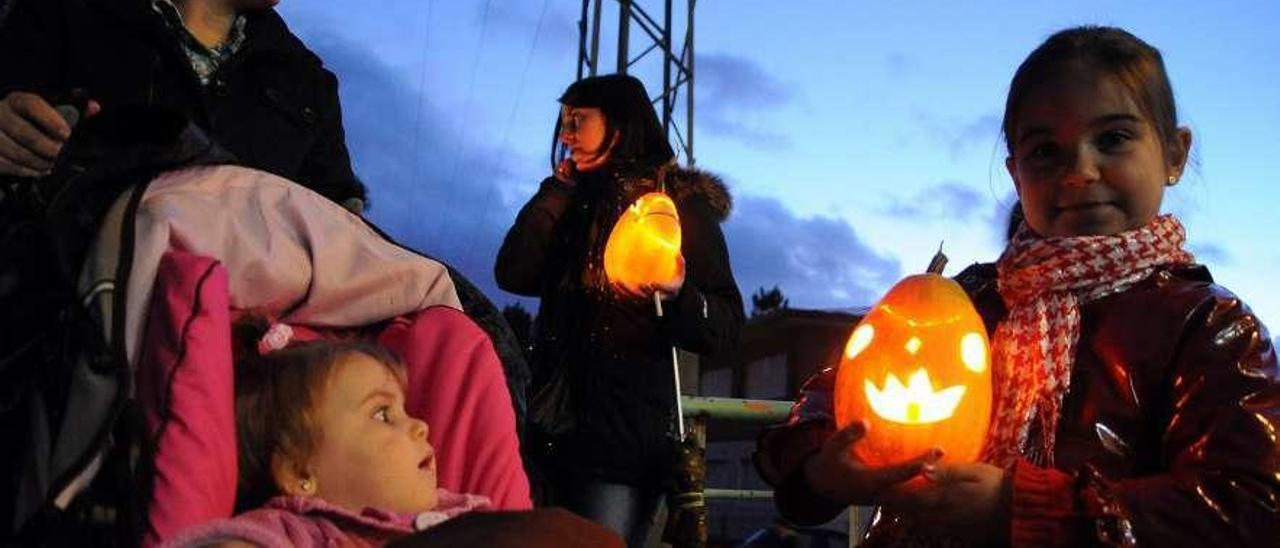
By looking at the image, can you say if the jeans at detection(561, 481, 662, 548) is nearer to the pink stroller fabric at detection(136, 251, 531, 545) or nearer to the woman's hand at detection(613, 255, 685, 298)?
the woman's hand at detection(613, 255, 685, 298)

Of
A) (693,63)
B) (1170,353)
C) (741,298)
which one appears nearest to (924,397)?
(1170,353)

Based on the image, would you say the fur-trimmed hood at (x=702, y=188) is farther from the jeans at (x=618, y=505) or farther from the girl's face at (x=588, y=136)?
the jeans at (x=618, y=505)

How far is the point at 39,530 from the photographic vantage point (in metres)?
1.80

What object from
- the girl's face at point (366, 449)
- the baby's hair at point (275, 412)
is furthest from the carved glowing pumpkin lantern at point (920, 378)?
the baby's hair at point (275, 412)

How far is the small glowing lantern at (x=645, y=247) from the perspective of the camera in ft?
12.6

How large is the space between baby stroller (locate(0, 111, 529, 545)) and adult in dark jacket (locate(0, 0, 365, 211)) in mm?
405

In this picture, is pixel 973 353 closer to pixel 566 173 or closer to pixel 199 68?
pixel 199 68

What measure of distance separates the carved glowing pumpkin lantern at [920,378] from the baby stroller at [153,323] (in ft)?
2.24

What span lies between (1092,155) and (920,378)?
1.73 feet

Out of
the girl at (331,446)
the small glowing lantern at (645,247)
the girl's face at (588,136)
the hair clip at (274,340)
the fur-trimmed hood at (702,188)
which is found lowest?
the girl at (331,446)

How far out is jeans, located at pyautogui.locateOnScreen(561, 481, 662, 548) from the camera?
3.72 meters

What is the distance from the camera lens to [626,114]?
4.33 meters

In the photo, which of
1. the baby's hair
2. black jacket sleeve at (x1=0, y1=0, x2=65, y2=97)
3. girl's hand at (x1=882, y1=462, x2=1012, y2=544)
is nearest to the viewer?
girl's hand at (x1=882, y1=462, x2=1012, y2=544)

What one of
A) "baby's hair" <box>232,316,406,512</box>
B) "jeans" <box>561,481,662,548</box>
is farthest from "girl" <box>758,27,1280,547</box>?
"jeans" <box>561,481,662,548</box>
